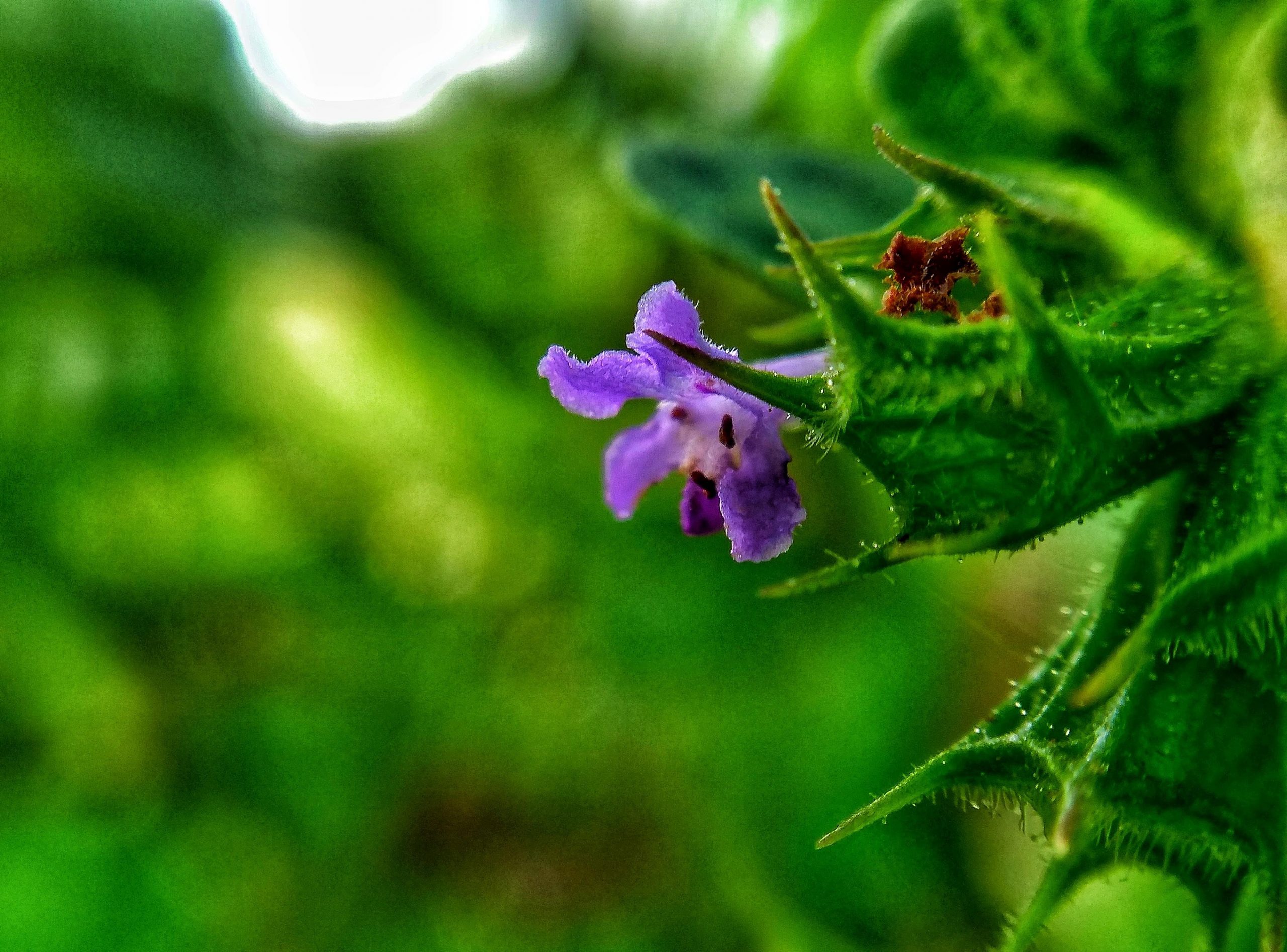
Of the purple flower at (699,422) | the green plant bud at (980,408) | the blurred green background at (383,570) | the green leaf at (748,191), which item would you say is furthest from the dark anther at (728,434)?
the blurred green background at (383,570)

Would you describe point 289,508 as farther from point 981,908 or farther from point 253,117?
point 981,908

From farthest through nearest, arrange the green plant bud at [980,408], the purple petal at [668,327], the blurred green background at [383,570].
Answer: the blurred green background at [383,570]
the purple petal at [668,327]
the green plant bud at [980,408]

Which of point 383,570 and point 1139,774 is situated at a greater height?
point 383,570

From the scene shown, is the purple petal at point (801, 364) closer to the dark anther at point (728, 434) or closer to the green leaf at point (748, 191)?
the dark anther at point (728, 434)

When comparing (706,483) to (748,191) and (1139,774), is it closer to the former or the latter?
(1139,774)

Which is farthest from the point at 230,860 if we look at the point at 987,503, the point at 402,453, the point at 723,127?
the point at 987,503

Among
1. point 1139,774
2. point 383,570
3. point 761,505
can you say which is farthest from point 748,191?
point 383,570
